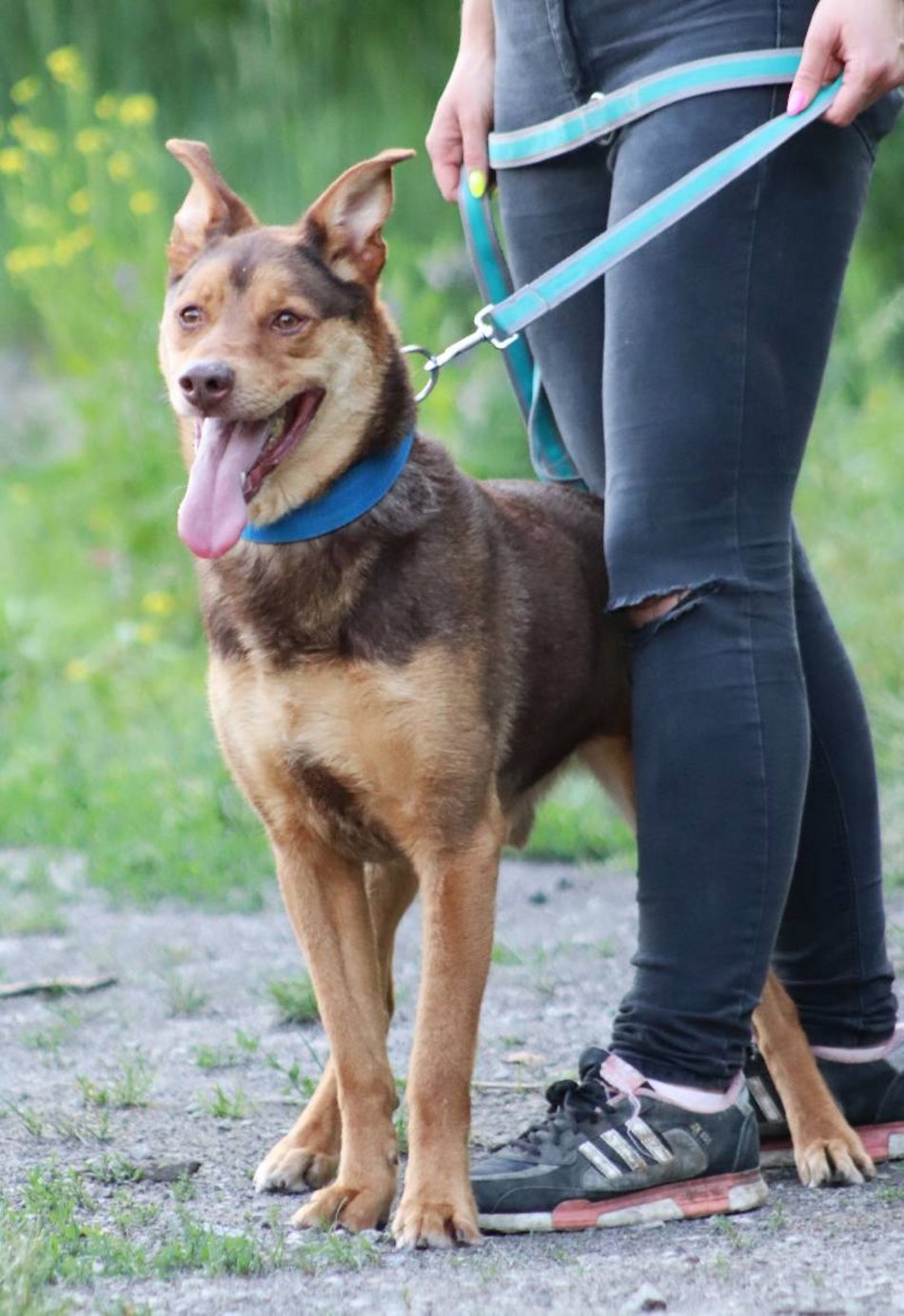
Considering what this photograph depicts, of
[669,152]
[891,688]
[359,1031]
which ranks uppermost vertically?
[669,152]

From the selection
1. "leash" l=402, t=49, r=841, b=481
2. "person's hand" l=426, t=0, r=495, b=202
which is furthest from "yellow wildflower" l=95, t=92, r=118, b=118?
"leash" l=402, t=49, r=841, b=481

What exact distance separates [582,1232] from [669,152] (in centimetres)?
171

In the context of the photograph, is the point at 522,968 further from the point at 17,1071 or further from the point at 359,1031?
the point at 359,1031

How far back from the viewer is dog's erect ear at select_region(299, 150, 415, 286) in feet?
10.6

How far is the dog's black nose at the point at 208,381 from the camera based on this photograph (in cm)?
295

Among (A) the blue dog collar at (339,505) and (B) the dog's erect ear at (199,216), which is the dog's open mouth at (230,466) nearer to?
(A) the blue dog collar at (339,505)

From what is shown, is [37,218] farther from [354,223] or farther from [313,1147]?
[313,1147]

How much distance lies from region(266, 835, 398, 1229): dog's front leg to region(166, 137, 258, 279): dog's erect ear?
1.10 metres

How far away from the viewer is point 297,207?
8.62m

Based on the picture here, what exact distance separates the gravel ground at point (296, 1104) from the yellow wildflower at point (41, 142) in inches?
149

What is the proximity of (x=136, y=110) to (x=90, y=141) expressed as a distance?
263mm

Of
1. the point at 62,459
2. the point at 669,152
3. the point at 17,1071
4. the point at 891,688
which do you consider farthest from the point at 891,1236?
the point at 62,459

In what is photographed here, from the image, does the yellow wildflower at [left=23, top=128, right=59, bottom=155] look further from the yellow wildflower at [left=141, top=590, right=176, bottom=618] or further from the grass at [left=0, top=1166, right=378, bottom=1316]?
the grass at [left=0, top=1166, right=378, bottom=1316]

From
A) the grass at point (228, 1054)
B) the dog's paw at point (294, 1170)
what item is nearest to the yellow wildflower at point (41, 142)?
the grass at point (228, 1054)
